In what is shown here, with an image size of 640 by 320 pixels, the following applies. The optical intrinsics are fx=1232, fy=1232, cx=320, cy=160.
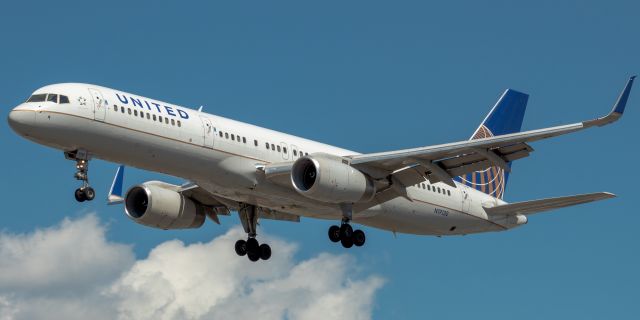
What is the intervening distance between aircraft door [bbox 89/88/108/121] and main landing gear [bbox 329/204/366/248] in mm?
10345

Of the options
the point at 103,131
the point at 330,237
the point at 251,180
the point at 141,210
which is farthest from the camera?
the point at 141,210

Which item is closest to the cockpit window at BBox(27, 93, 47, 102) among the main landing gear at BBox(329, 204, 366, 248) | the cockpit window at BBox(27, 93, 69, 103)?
the cockpit window at BBox(27, 93, 69, 103)

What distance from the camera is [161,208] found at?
167 ft

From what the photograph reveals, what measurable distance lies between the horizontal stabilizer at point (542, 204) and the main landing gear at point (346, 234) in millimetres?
7020

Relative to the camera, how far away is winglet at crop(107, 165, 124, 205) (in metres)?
54.0

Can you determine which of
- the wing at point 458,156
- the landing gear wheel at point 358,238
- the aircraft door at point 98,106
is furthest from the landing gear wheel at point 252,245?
the aircraft door at point 98,106

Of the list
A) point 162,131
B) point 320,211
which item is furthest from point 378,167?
point 162,131

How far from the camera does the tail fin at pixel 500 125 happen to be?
56.6 meters

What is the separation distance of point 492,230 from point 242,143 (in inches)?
542

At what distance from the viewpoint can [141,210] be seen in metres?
51.8

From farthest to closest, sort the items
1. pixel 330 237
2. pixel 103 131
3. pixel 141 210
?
pixel 141 210, pixel 330 237, pixel 103 131

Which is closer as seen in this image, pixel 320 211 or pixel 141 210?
pixel 320 211

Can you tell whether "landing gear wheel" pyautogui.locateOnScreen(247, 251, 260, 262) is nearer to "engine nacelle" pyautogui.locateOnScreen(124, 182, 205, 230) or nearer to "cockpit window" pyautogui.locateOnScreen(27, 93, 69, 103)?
"engine nacelle" pyautogui.locateOnScreen(124, 182, 205, 230)

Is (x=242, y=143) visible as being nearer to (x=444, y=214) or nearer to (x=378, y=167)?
(x=378, y=167)
